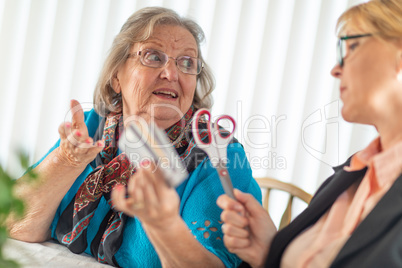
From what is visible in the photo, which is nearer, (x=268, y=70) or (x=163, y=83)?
(x=163, y=83)

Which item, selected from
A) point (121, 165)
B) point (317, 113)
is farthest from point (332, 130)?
point (121, 165)

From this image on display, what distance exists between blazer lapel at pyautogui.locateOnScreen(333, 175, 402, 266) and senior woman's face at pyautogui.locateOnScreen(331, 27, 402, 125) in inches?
5.0

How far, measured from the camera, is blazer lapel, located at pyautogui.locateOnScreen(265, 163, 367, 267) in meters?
0.81

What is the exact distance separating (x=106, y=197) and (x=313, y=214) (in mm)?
699

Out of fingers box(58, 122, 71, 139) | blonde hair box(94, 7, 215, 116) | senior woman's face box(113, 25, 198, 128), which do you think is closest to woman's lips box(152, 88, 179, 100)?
senior woman's face box(113, 25, 198, 128)

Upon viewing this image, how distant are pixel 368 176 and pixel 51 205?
92 cm

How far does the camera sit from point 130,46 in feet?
4.62

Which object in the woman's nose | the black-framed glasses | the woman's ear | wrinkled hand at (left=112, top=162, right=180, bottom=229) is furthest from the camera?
the woman's ear

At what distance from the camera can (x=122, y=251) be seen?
1.16 m

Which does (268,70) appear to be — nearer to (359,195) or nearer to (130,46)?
(130,46)

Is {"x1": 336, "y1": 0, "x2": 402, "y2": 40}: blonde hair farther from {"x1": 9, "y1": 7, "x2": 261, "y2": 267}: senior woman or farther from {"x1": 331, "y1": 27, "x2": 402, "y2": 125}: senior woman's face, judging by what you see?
{"x1": 9, "y1": 7, "x2": 261, "y2": 267}: senior woman

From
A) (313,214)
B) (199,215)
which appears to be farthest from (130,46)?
(313,214)

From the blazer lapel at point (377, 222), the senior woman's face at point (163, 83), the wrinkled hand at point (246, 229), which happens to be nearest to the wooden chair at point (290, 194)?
the senior woman's face at point (163, 83)

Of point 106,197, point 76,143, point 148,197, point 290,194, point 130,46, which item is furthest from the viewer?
point 290,194
